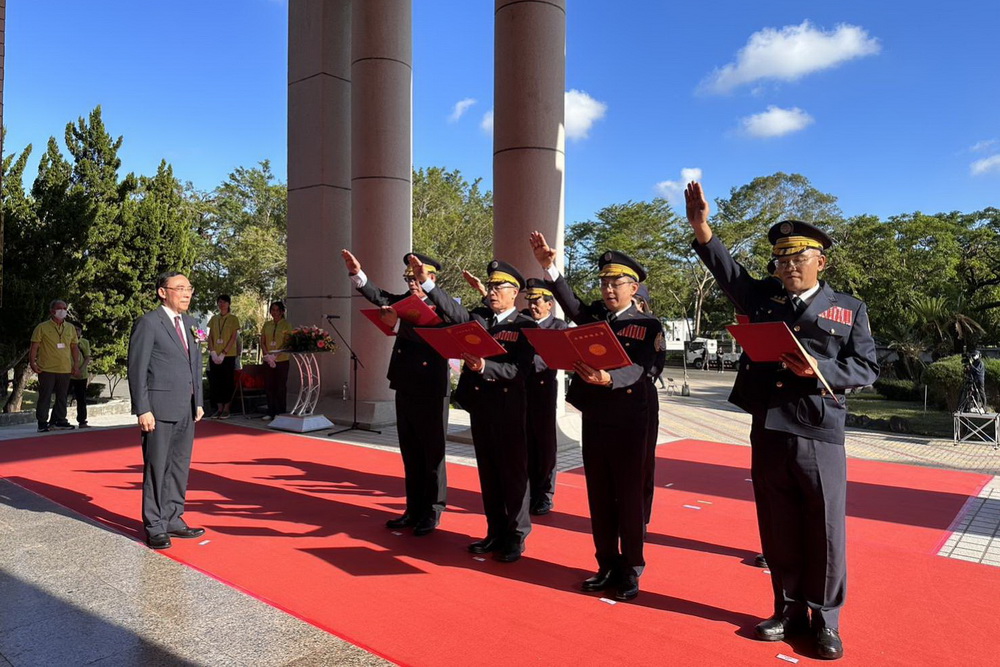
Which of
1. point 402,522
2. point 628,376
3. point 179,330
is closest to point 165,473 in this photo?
point 179,330

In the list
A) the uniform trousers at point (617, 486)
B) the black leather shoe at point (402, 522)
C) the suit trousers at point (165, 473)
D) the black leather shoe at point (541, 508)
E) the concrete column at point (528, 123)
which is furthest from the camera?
the concrete column at point (528, 123)

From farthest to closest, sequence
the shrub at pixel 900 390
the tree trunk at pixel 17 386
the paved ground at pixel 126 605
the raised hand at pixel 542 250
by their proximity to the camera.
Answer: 1. the shrub at pixel 900 390
2. the tree trunk at pixel 17 386
3. the raised hand at pixel 542 250
4. the paved ground at pixel 126 605

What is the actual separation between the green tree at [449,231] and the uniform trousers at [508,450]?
792 inches

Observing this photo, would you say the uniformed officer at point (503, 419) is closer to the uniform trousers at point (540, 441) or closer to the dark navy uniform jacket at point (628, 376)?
the dark navy uniform jacket at point (628, 376)

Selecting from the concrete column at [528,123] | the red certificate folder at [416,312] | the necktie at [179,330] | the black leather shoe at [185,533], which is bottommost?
the black leather shoe at [185,533]

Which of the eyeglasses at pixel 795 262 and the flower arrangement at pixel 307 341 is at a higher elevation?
the eyeglasses at pixel 795 262

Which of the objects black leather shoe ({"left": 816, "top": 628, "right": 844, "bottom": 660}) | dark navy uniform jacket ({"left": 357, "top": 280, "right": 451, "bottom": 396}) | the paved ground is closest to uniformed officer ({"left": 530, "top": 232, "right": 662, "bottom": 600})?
black leather shoe ({"left": 816, "top": 628, "right": 844, "bottom": 660})

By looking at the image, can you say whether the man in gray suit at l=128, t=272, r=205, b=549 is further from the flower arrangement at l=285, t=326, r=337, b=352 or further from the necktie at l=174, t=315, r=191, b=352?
the flower arrangement at l=285, t=326, r=337, b=352

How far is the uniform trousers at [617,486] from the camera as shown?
342 centimetres

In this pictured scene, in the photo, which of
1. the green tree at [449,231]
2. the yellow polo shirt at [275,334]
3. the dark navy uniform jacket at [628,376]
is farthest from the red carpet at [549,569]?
the green tree at [449,231]

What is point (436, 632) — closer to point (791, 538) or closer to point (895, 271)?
point (791, 538)

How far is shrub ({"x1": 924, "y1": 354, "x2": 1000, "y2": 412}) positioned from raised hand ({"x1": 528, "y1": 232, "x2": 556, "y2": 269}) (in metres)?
9.45

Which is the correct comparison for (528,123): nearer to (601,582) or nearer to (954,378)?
(601,582)

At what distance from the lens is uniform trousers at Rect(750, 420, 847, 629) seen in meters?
2.86
